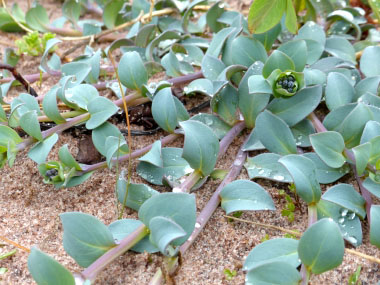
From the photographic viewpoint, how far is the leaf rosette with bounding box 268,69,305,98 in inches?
55.8

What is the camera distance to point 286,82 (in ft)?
4.71

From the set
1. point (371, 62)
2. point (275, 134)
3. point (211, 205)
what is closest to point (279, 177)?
point (275, 134)

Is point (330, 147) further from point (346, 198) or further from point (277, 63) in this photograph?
point (277, 63)

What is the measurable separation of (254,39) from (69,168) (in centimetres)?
74

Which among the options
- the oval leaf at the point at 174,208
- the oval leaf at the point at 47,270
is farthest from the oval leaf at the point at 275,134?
the oval leaf at the point at 47,270

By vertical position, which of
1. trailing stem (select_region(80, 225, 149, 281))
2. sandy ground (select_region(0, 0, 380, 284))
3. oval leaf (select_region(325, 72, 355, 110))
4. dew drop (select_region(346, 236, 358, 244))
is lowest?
sandy ground (select_region(0, 0, 380, 284))

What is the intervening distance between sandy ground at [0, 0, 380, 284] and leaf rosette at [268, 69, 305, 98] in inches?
10.8

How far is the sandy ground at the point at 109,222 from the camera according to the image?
1.22m

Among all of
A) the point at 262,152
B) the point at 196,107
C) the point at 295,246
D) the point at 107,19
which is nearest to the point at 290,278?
the point at 295,246

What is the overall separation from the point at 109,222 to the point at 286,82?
0.67 m

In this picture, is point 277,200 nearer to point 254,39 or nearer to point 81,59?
point 254,39

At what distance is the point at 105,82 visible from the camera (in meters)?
1.81

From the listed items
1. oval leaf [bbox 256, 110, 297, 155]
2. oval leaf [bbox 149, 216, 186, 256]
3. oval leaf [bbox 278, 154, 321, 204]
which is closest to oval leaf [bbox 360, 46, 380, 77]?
oval leaf [bbox 256, 110, 297, 155]

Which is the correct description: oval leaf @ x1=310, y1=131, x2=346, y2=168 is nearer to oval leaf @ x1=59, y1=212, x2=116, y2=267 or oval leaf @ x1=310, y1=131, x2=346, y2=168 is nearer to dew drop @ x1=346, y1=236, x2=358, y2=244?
dew drop @ x1=346, y1=236, x2=358, y2=244
